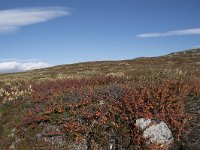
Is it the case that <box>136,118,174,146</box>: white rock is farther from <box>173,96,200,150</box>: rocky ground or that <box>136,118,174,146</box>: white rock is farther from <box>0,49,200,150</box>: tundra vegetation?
<box>173,96,200,150</box>: rocky ground

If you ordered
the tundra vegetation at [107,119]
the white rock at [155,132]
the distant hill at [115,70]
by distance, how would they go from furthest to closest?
the distant hill at [115,70]
the tundra vegetation at [107,119]
the white rock at [155,132]

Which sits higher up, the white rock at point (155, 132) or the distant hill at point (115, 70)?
the distant hill at point (115, 70)

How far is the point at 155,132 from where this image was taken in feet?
47.6

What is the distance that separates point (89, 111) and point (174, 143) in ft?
13.7

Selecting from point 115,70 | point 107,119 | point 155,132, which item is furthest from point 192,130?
point 115,70

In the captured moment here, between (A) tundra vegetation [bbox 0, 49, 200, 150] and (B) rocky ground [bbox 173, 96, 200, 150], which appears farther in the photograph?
(A) tundra vegetation [bbox 0, 49, 200, 150]

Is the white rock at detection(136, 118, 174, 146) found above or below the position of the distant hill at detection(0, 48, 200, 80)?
below

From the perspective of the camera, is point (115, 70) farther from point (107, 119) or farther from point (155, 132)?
point (155, 132)

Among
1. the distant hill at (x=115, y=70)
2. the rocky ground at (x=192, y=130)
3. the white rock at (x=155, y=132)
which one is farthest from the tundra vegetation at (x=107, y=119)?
the distant hill at (x=115, y=70)

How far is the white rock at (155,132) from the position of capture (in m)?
14.3

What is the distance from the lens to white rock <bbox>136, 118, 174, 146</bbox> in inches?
565

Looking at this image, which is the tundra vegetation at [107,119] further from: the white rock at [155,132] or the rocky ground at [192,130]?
the white rock at [155,132]

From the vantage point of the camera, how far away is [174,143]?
14.5 m

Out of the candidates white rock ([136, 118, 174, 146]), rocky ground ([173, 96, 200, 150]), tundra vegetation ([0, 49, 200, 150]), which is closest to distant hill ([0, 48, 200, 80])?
rocky ground ([173, 96, 200, 150])
